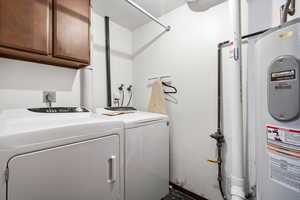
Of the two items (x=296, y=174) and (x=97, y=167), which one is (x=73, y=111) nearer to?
(x=97, y=167)

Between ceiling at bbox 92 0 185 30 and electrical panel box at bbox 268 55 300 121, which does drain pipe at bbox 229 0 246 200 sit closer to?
electrical panel box at bbox 268 55 300 121

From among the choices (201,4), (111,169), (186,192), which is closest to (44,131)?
(111,169)

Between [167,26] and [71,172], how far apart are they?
206 centimetres

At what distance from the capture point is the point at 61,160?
75cm

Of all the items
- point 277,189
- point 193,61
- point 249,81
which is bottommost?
point 277,189

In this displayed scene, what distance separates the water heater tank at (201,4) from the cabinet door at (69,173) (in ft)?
5.99

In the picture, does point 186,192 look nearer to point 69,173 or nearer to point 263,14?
point 69,173

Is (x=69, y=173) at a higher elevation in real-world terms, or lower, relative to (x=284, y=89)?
lower

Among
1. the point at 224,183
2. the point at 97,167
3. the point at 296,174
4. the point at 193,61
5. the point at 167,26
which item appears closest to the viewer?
the point at 296,174

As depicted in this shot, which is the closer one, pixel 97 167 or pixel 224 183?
pixel 97 167

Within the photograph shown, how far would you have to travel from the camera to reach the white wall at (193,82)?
4.90 ft

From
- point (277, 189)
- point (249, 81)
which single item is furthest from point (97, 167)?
point (249, 81)

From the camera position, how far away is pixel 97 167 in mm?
911

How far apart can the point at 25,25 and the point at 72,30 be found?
0.37 metres
